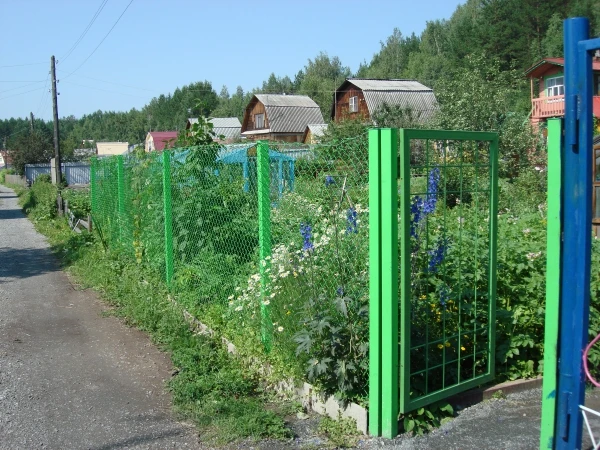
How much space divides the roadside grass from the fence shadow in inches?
47.2

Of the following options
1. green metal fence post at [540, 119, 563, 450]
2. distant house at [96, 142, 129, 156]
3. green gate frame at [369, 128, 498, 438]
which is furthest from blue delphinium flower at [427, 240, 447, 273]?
distant house at [96, 142, 129, 156]

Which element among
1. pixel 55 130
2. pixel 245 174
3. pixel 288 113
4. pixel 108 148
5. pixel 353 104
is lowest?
pixel 245 174

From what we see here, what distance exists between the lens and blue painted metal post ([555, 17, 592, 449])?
A: 246 cm

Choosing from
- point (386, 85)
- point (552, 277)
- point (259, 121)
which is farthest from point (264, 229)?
point (259, 121)

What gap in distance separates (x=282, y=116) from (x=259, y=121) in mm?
3292

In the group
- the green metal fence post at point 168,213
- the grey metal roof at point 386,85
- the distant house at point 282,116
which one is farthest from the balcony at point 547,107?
the green metal fence post at point 168,213

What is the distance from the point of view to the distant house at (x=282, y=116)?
52.6 m

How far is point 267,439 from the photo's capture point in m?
3.91

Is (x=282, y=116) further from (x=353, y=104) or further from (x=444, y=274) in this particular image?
(x=444, y=274)

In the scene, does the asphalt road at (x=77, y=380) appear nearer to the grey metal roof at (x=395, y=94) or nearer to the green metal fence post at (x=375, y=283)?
the green metal fence post at (x=375, y=283)

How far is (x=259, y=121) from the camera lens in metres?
55.7

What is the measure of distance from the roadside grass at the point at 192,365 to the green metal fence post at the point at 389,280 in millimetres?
714

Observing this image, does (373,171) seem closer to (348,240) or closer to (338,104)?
(348,240)

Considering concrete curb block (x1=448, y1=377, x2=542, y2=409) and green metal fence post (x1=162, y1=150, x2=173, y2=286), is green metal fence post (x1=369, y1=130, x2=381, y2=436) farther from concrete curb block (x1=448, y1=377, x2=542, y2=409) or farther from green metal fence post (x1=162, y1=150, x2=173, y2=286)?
green metal fence post (x1=162, y1=150, x2=173, y2=286)
